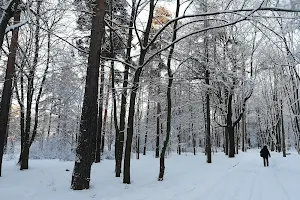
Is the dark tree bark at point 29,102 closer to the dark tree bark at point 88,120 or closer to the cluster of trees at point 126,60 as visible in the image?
the cluster of trees at point 126,60

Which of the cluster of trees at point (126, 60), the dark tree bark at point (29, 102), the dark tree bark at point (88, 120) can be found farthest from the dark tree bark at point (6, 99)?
the dark tree bark at point (88, 120)

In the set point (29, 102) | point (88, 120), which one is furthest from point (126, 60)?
point (29, 102)

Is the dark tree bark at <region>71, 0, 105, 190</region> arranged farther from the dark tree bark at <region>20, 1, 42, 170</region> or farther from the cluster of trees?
the dark tree bark at <region>20, 1, 42, 170</region>

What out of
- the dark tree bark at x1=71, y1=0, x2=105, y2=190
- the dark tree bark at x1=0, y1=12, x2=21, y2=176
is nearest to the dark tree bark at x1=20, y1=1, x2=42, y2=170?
the dark tree bark at x1=0, y1=12, x2=21, y2=176

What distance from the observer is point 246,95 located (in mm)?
25641

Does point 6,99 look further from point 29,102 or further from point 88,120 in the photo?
point 88,120

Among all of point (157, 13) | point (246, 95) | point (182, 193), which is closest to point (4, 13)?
point (182, 193)

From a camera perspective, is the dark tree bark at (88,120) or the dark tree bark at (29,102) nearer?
the dark tree bark at (88,120)

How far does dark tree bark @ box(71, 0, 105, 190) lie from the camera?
798 centimetres

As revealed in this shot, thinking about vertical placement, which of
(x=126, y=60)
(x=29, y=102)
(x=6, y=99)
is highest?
(x=126, y=60)

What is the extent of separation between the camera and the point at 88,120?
8.23 m

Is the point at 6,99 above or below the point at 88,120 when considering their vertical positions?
above

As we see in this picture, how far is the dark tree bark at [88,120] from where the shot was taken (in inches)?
314

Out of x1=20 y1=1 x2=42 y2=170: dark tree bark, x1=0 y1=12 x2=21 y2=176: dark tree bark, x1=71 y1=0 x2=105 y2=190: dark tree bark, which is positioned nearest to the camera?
x1=71 y1=0 x2=105 y2=190: dark tree bark
